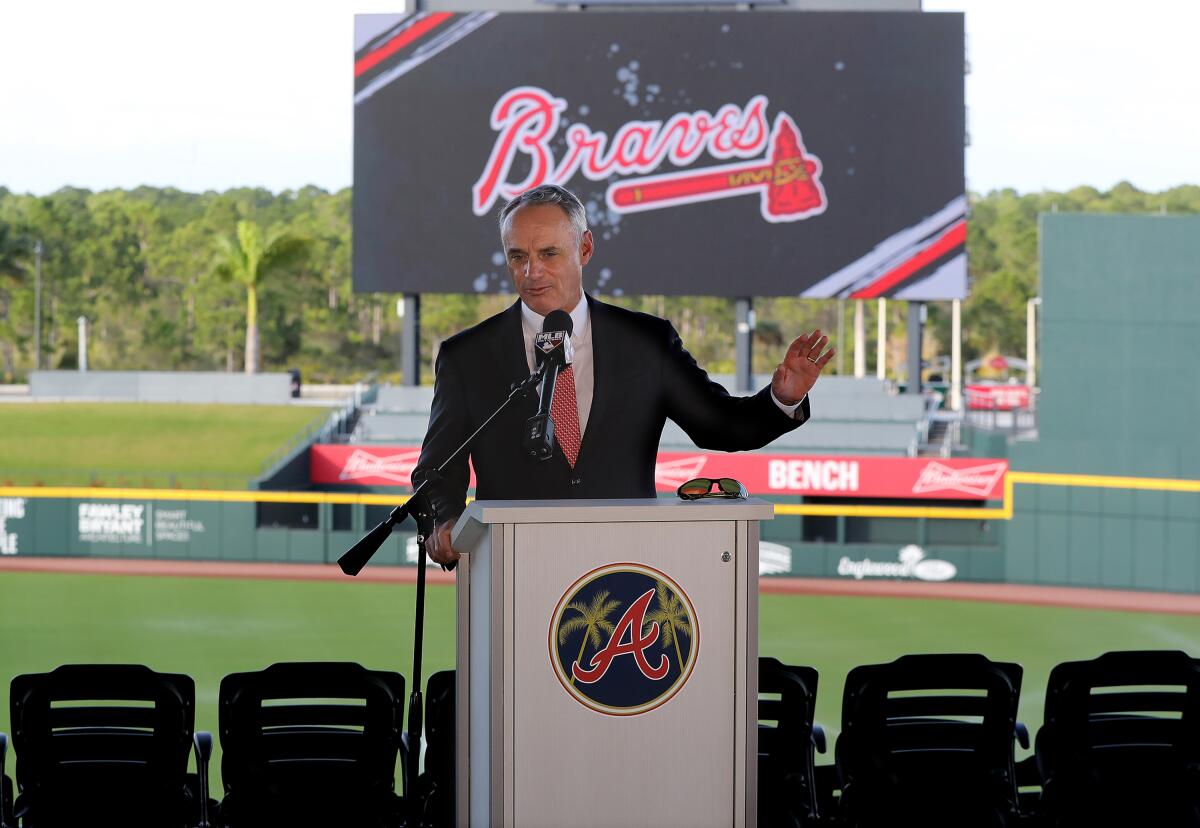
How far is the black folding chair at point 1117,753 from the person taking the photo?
5.01 m

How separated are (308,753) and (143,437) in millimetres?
45178

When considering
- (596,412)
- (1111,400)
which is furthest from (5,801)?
(1111,400)

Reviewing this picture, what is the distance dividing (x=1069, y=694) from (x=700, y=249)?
22.9 meters

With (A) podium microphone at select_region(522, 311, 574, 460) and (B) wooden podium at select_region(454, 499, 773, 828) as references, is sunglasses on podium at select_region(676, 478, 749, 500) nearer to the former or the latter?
(B) wooden podium at select_region(454, 499, 773, 828)

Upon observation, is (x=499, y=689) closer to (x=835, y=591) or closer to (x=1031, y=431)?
(x=835, y=591)

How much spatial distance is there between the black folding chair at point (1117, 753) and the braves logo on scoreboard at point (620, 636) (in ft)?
6.99

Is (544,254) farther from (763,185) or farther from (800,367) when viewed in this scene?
(763,185)

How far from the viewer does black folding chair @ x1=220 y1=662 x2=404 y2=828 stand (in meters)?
4.85

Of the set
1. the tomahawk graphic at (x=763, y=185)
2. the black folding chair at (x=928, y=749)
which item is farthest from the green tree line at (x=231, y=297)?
the black folding chair at (x=928, y=749)

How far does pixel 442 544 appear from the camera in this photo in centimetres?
396

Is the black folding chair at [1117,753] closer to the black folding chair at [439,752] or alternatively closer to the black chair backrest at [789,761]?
the black chair backrest at [789,761]

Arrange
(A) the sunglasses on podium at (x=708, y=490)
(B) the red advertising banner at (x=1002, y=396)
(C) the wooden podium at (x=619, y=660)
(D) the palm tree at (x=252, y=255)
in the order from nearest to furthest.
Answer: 1. (C) the wooden podium at (x=619, y=660)
2. (A) the sunglasses on podium at (x=708, y=490)
3. (B) the red advertising banner at (x=1002, y=396)
4. (D) the palm tree at (x=252, y=255)

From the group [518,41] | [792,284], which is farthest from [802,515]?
[518,41]

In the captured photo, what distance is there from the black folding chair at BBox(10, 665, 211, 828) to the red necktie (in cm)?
160
